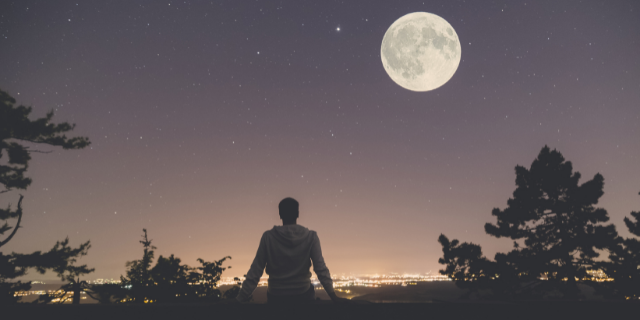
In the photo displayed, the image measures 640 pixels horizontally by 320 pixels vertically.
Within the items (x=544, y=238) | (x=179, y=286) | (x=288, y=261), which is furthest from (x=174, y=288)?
(x=544, y=238)

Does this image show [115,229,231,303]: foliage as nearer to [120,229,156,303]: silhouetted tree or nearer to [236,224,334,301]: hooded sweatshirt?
[120,229,156,303]: silhouetted tree

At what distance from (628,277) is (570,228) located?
3.68 metres

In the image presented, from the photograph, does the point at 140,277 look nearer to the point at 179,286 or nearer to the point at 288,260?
the point at 179,286

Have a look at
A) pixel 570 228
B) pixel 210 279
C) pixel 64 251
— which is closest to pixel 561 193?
pixel 570 228

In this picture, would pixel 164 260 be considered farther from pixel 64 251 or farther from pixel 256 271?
pixel 256 271

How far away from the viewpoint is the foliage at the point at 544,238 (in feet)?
68.5

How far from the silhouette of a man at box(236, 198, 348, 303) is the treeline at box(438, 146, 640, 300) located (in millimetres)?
20634

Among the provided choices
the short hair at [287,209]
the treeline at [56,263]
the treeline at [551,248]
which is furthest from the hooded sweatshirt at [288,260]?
the treeline at [551,248]

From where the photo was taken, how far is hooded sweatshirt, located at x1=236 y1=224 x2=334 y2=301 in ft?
12.3

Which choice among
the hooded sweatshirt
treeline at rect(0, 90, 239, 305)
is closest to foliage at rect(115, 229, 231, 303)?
treeline at rect(0, 90, 239, 305)

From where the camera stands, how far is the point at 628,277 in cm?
1970

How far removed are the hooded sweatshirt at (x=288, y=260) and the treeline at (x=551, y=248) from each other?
67.7 feet

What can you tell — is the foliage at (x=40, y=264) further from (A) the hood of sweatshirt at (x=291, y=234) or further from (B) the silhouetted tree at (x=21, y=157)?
(A) the hood of sweatshirt at (x=291, y=234)

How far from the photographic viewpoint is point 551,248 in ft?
70.6
